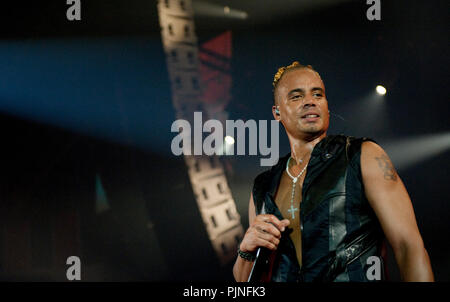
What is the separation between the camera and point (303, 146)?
1.74 metres

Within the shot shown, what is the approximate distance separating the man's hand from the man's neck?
0.46 meters

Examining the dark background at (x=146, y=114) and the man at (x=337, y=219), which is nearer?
the man at (x=337, y=219)

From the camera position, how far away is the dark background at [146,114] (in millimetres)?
2625

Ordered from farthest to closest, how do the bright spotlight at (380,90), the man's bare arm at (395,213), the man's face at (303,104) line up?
the bright spotlight at (380,90)
the man's face at (303,104)
the man's bare arm at (395,213)

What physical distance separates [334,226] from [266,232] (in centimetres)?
27

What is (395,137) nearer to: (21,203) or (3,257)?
(21,203)

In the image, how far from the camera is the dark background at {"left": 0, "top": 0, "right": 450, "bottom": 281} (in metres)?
2.62

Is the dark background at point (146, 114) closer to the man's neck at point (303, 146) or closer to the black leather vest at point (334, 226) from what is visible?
the man's neck at point (303, 146)

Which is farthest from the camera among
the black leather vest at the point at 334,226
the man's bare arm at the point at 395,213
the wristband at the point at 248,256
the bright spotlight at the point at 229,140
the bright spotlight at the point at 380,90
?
the bright spotlight at the point at 229,140

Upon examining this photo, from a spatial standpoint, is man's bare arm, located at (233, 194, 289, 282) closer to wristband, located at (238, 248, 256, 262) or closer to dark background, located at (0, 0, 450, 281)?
wristband, located at (238, 248, 256, 262)

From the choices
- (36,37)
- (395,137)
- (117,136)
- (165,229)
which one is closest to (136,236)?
(165,229)
